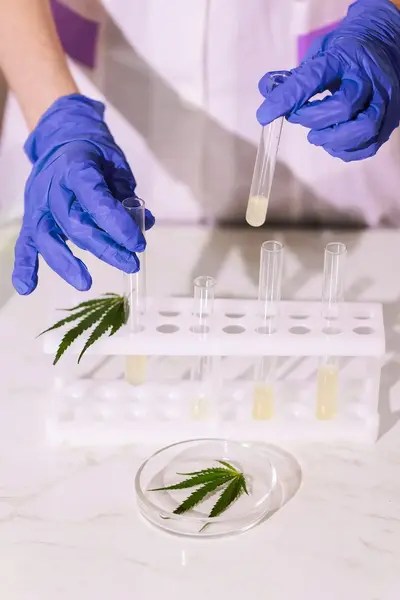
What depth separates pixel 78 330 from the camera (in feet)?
4.03

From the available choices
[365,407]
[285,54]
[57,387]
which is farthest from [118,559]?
[285,54]

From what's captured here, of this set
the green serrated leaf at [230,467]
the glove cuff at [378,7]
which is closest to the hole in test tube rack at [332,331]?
the green serrated leaf at [230,467]

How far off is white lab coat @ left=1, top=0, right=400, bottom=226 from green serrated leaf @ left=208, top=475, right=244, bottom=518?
0.81 meters

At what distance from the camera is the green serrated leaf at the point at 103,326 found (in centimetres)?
121

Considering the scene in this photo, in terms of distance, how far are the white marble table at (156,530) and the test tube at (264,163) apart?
11.3 inches

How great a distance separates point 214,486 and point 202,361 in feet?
0.60

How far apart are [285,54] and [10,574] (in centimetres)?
106

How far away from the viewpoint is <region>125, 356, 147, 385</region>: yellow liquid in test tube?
4.25 ft

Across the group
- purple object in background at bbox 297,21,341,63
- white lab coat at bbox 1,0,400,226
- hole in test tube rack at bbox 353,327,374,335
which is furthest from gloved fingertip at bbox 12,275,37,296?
purple object in background at bbox 297,21,341,63

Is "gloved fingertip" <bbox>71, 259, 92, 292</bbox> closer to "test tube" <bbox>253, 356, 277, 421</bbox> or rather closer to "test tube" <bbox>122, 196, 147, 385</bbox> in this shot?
"test tube" <bbox>122, 196, 147, 385</bbox>

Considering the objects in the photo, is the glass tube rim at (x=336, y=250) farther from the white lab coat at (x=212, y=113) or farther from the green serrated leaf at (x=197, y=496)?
the white lab coat at (x=212, y=113)

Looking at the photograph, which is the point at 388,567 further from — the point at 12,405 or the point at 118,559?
the point at 12,405

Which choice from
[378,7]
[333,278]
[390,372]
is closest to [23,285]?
[333,278]

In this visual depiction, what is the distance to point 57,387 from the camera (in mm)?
1291
